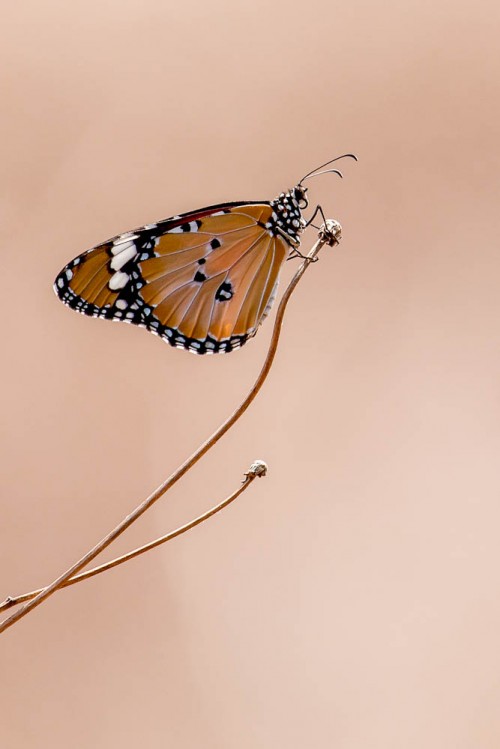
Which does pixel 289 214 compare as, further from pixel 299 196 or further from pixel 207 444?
Answer: pixel 207 444

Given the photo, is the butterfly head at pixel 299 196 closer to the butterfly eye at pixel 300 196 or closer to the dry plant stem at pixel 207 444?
the butterfly eye at pixel 300 196

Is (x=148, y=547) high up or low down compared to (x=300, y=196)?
down

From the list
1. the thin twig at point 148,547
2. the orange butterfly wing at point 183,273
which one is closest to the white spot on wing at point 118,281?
the orange butterfly wing at point 183,273

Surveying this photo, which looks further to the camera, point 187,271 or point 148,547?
point 187,271

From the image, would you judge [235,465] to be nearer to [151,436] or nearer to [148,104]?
[151,436]

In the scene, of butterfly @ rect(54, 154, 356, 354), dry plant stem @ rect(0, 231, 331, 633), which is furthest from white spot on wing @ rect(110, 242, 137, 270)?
dry plant stem @ rect(0, 231, 331, 633)

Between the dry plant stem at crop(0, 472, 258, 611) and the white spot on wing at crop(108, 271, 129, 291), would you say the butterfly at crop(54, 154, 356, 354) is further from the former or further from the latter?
the dry plant stem at crop(0, 472, 258, 611)

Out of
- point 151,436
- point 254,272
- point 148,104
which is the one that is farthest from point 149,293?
point 148,104

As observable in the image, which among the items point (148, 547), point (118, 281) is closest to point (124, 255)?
point (118, 281)
